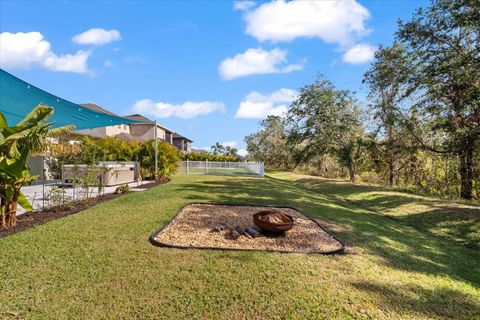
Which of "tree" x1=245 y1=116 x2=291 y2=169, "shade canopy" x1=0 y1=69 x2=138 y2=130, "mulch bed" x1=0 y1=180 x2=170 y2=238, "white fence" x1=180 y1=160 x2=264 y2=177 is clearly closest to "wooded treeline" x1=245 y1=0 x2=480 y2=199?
"white fence" x1=180 y1=160 x2=264 y2=177

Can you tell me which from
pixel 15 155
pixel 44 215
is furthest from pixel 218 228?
pixel 44 215

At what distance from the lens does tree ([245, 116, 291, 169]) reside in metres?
39.2

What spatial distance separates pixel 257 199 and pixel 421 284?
6.01 metres

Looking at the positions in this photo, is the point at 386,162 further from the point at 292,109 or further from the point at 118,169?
the point at 118,169

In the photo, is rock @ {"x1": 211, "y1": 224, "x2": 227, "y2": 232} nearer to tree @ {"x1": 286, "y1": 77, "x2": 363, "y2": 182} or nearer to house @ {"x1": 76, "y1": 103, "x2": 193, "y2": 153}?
tree @ {"x1": 286, "y1": 77, "x2": 363, "y2": 182}

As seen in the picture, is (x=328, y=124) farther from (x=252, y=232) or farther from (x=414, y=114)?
(x=252, y=232)

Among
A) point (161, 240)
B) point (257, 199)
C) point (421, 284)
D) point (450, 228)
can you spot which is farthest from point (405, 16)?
point (161, 240)

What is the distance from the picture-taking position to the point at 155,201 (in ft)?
27.3

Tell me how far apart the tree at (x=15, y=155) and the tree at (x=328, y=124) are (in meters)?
16.1

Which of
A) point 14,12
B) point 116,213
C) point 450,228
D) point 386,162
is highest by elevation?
point 14,12

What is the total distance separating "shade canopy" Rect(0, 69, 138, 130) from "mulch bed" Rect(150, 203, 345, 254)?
3.16m

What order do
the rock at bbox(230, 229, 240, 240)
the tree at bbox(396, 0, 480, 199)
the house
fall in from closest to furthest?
1. the rock at bbox(230, 229, 240, 240)
2. the tree at bbox(396, 0, 480, 199)
3. the house

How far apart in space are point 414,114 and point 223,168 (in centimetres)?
1341

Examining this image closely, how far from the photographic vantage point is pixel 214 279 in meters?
3.59
